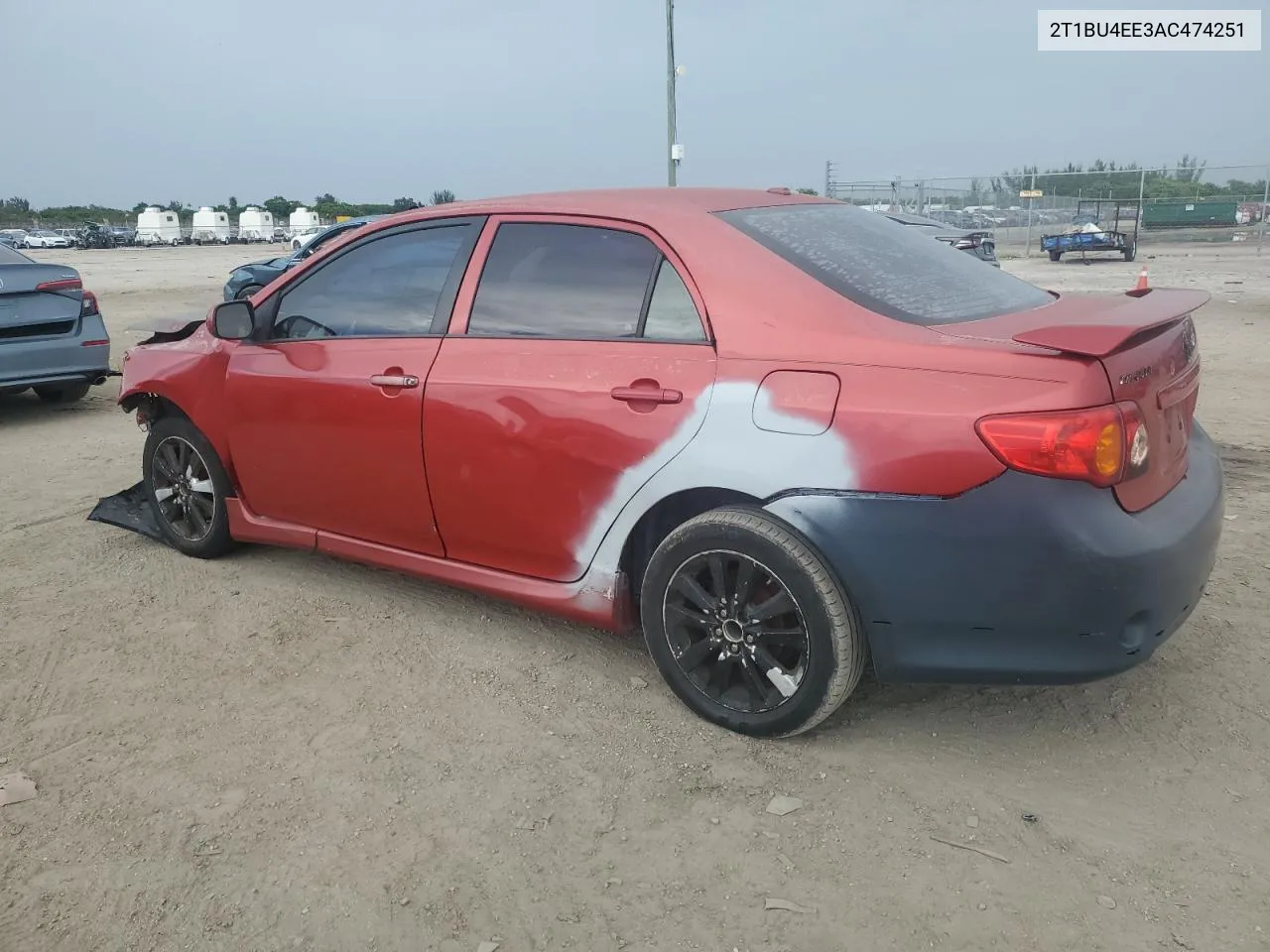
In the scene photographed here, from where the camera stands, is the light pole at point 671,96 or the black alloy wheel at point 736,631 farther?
the light pole at point 671,96

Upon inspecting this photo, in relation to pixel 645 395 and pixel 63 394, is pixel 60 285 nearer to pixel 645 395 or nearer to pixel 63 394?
pixel 63 394

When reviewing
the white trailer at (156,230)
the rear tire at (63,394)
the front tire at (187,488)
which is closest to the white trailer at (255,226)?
the white trailer at (156,230)

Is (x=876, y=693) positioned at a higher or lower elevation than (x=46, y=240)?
lower

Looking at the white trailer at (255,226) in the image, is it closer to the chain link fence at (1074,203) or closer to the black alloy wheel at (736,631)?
the chain link fence at (1074,203)

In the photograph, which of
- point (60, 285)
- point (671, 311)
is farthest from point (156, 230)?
point (671, 311)

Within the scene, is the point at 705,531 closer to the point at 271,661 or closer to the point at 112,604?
the point at 271,661

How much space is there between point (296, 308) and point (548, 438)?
1490 millimetres

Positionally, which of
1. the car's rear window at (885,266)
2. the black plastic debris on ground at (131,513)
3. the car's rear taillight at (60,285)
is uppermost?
the car's rear window at (885,266)

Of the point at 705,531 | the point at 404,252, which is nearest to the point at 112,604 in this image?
the point at 404,252

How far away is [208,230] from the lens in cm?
5834

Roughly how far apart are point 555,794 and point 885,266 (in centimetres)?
188

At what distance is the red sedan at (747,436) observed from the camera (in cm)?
255

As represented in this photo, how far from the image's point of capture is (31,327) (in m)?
7.65

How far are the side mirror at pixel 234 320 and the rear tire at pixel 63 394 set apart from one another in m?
5.53
